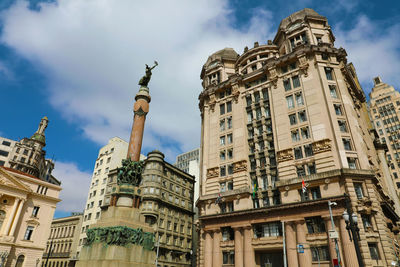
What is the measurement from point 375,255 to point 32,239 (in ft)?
180

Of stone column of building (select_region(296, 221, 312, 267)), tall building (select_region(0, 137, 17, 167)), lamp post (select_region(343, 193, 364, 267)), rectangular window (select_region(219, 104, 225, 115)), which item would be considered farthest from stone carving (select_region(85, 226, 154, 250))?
tall building (select_region(0, 137, 17, 167))

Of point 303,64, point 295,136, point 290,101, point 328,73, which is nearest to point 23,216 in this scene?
point 295,136

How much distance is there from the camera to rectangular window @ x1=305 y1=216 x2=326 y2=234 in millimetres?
32719

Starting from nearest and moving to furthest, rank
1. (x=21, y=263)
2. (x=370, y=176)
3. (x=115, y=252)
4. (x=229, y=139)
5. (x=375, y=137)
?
(x=115, y=252)
(x=370, y=176)
(x=21, y=263)
(x=229, y=139)
(x=375, y=137)

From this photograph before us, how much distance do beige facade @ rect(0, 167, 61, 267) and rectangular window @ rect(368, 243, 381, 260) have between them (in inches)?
2104

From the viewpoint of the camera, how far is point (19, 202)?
47.7m

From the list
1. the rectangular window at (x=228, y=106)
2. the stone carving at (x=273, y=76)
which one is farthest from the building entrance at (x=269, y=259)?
the stone carving at (x=273, y=76)

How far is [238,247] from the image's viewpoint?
37469 mm

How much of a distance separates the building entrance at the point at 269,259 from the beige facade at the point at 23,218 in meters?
40.1

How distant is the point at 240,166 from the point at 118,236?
90.1 feet

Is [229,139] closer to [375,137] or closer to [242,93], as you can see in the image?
[242,93]

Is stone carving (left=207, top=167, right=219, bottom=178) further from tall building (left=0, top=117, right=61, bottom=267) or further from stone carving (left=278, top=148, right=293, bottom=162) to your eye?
tall building (left=0, top=117, right=61, bottom=267)

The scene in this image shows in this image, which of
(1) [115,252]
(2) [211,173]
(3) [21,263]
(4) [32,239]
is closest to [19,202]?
(4) [32,239]

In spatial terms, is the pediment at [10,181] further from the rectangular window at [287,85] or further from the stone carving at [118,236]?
the rectangular window at [287,85]
